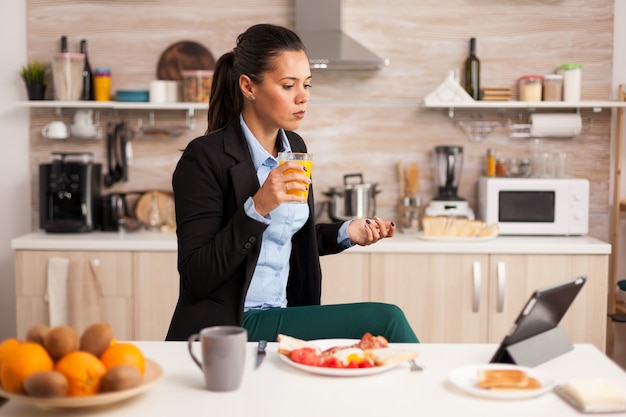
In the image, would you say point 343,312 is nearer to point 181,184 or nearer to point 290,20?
point 181,184

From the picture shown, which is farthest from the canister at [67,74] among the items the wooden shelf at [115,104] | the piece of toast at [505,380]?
the piece of toast at [505,380]

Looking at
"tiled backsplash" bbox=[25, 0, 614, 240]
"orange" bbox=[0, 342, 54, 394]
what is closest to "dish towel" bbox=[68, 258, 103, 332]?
"tiled backsplash" bbox=[25, 0, 614, 240]

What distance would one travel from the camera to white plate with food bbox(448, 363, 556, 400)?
138cm

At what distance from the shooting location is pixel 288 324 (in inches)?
85.0

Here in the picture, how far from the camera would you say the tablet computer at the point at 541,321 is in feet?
5.05

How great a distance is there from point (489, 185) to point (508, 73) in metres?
0.65

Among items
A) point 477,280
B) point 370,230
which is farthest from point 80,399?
point 477,280

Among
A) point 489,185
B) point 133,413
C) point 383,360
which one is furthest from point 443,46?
point 133,413

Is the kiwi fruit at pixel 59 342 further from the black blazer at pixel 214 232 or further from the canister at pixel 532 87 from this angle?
the canister at pixel 532 87

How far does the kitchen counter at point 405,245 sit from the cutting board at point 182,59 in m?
0.91

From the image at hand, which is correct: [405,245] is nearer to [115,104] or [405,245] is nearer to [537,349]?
[115,104]

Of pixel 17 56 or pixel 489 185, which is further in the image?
pixel 17 56

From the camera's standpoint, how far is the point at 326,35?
160 inches

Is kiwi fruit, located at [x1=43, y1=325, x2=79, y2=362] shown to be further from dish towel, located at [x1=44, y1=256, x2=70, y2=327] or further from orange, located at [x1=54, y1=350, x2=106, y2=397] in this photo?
dish towel, located at [x1=44, y1=256, x2=70, y2=327]
